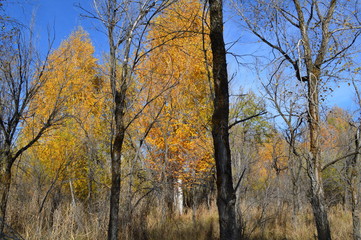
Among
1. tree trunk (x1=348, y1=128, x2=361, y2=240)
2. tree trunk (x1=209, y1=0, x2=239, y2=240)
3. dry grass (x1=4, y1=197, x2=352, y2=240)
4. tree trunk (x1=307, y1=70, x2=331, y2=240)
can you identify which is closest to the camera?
tree trunk (x1=209, y1=0, x2=239, y2=240)

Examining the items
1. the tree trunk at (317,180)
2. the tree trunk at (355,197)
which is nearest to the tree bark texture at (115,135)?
the tree trunk at (317,180)

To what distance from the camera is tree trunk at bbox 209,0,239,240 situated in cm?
275

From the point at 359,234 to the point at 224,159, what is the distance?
6562 mm

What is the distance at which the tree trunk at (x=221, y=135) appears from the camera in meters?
2.75

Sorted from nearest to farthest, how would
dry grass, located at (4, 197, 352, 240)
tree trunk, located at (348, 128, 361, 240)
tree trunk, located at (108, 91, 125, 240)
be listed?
tree trunk, located at (108, 91, 125, 240), dry grass, located at (4, 197, 352, 240), tree trunk, located at (348, 128, 361, 240)

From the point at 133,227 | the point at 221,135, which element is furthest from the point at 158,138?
the point at 221,135

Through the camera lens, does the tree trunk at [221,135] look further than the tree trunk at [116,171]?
No

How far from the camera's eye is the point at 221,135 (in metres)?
2.92

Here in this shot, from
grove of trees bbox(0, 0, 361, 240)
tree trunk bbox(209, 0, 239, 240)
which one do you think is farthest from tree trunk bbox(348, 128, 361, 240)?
tree trunk bbox(209, 0, 239, 240)

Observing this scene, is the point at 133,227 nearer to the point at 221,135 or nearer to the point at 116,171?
the point at 116,171

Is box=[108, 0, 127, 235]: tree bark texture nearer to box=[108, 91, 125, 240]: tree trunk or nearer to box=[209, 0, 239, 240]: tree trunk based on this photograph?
box=[108, 91, 125, 240]: tree trunk

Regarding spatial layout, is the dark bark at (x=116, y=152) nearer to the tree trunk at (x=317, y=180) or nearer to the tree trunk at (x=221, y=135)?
the tree trunk at (x=221, y=135)

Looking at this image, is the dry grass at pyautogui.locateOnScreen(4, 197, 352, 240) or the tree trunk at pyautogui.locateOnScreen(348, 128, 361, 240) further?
the tree trunk at pyautogui.locateOnScreen(348, 128, 361, 240)

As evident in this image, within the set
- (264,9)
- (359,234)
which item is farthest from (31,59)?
(359,234)
